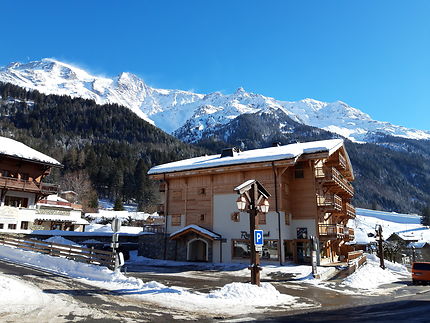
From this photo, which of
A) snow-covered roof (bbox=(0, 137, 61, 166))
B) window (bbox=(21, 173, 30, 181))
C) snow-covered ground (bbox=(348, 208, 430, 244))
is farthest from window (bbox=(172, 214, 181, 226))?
snow-covered ground (bbox=(348, 208, 430, 244))

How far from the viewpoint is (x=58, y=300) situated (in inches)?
475

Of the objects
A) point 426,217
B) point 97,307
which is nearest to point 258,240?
point 97,307

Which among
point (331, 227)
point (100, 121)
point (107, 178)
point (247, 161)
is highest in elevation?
point (100, 121)

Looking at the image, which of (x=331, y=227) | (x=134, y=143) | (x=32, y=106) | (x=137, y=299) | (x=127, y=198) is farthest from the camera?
(x=32, y=106)

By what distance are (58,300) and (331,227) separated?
2514 cm

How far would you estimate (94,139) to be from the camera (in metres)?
160

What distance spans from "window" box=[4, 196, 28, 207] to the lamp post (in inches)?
1320

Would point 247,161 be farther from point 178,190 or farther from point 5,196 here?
point 5,196

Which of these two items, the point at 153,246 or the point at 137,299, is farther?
the point at 153,246

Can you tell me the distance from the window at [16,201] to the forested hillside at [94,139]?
2075 inches

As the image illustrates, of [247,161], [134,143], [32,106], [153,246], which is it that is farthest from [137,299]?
[32,106]

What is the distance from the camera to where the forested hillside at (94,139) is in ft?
342

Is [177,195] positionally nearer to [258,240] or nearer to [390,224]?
[258,240]

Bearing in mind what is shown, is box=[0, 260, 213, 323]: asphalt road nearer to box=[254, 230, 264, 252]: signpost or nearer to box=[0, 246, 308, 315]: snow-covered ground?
box=[0, 246, 308, 315]: snow-covered ground
